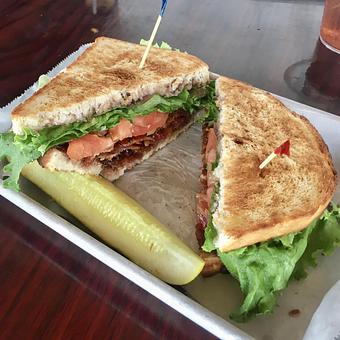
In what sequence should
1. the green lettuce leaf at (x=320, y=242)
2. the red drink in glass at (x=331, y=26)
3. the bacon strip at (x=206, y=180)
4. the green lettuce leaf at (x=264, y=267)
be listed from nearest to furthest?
the green lettuce leaf at (x=264, y=267) < the green lettuce leaf at (x=320, y=242) < the bacon strip at (x=206, y=180) < the red drink in glass at (x=331, y=26)

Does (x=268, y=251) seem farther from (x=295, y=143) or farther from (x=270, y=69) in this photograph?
(x=270, y=69)

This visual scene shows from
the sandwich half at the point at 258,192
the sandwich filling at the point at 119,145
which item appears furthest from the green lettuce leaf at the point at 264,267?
the sandwich filling at the point at 119,145

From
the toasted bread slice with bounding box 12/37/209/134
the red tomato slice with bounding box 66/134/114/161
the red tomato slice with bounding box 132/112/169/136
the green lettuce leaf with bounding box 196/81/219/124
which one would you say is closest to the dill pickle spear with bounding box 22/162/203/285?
the red tomato slice with bounding box 66/134/114/161

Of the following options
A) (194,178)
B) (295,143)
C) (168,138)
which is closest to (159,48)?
(168,138)

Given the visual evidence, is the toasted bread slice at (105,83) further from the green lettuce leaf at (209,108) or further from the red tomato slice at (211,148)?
the red tomato slice at (211,148)

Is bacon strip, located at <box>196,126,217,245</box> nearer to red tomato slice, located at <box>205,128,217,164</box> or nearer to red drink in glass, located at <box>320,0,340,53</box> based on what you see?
red tomato slice, located at <box>205,128,217,164</box>
